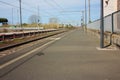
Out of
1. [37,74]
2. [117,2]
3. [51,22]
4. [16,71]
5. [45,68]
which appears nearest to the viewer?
[37,74]

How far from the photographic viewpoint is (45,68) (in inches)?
424

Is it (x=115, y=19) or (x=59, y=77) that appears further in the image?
(x=115, y=19)

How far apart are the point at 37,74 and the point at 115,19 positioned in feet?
43.2

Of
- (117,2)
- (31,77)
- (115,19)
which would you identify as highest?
(117,2)

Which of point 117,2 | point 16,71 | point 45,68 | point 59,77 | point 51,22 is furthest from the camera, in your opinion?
point 51,22

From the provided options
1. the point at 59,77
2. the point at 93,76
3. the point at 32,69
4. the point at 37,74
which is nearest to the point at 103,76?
the point at 93,76

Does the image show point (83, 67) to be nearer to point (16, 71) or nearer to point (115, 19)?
point (16, 71)

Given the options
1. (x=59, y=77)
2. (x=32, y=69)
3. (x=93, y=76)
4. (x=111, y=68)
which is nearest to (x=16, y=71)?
(x=32, y=69)

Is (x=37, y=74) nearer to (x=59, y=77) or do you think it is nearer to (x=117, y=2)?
(x=59, y=77)

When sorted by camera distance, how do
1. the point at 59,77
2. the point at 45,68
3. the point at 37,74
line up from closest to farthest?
the point at 59,77 < the point at 37,74 < the point at 45,68

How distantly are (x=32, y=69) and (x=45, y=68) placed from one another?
0.54 m

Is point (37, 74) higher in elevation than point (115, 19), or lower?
lower

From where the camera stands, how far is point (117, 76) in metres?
8.93

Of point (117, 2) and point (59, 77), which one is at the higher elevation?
point (117, 2)
